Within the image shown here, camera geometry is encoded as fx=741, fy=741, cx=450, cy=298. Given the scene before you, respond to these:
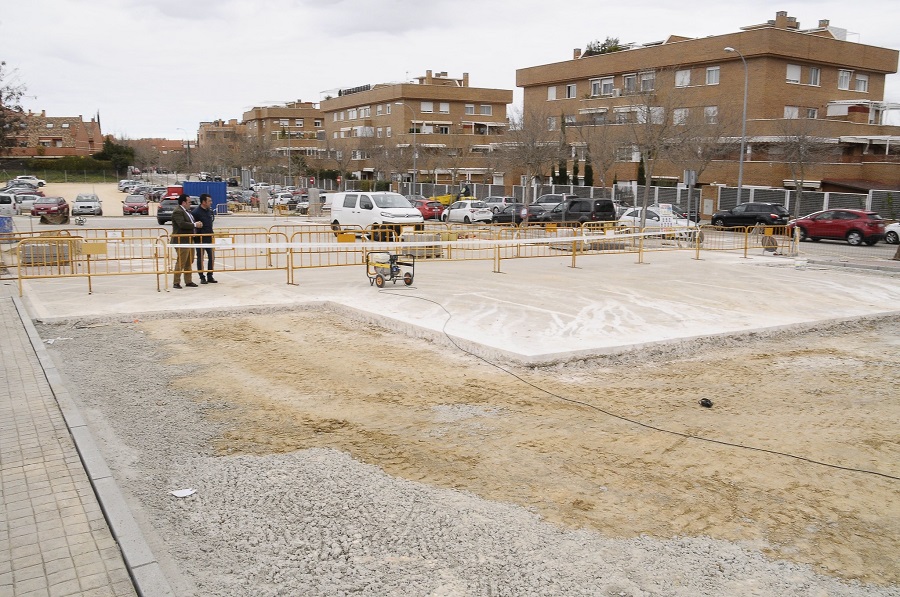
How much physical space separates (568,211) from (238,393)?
3024 centimetres

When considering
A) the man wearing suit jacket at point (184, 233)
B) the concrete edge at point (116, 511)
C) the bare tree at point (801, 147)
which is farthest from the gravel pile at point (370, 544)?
the bare tree at point (801, 147)

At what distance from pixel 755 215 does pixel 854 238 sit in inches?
248

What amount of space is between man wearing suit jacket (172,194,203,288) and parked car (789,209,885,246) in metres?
26.3

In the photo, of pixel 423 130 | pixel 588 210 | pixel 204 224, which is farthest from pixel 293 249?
pixel 423 130

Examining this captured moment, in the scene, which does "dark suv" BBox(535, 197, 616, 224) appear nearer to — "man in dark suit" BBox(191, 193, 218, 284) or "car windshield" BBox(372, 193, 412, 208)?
"car windshield" BBox(372, 193, 412, 208)

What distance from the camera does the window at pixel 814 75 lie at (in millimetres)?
52875

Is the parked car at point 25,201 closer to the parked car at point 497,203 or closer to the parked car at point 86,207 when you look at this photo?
the parked car at point 86,207

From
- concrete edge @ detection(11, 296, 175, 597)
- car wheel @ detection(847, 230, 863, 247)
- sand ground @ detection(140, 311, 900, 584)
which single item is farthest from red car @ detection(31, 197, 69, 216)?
car wheel @ detection(847, 230, 863, 247)

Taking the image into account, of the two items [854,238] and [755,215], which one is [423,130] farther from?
[854,238]

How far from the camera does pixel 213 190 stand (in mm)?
49250

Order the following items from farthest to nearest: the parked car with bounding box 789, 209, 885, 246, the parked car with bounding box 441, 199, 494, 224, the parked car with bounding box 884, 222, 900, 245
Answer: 1. the parked car with bounding box 441, 199, 494, 224
2. the parked car with bounding box 884, 222, 900, 245
3. the parked car with bounding box 789, 209, 885, 246

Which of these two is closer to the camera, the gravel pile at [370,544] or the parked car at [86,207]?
the gravel pile at [370,544]

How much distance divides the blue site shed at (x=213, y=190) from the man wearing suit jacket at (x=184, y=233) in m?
32.3

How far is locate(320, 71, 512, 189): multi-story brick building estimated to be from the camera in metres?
72.2
